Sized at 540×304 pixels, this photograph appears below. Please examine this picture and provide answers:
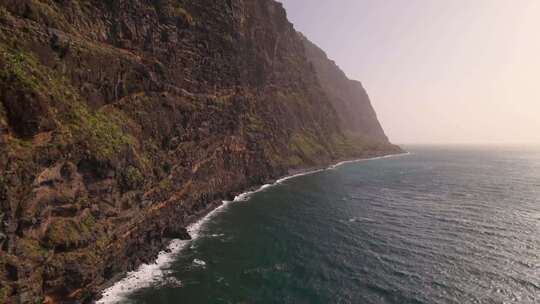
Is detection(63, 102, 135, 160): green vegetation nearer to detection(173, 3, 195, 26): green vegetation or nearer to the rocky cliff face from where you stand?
the rocky cliff face

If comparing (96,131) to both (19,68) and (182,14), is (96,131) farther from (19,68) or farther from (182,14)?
(182,14)

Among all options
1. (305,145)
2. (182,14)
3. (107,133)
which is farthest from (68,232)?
(305,145)

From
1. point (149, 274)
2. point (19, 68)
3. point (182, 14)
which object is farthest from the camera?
point (182, 14)

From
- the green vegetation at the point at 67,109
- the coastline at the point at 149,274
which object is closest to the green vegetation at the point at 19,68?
the green vegetation at the point at 67,109

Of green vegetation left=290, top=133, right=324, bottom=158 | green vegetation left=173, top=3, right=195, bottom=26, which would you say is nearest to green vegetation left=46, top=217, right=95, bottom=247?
green vegetation left=173, top=3, right=195, bottom=26

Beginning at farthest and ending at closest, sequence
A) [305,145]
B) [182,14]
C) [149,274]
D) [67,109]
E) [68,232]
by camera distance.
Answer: [305,145]
[182,14]
[149,274]
[67,109]
[68,232]

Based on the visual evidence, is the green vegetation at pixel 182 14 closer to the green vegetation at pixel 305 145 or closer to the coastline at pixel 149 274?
the coastline at pixel 149 274
